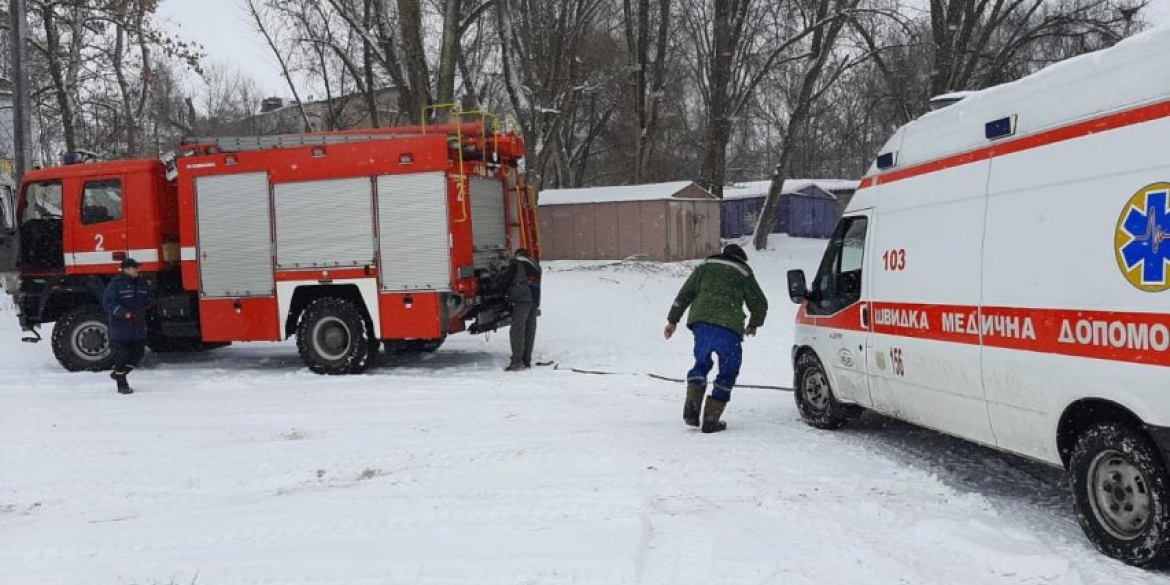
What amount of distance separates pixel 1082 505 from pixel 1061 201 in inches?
62.4

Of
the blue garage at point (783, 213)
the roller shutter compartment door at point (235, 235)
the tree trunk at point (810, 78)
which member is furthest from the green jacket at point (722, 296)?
the blue garage at point (783, 213)

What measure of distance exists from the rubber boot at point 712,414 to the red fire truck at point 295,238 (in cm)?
444

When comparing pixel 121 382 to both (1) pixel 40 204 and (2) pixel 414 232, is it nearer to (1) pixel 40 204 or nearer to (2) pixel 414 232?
(2) pixel 414 232

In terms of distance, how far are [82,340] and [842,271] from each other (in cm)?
1015

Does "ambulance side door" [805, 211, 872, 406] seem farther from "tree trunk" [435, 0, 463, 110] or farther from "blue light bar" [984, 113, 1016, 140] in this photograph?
"tree trunk" [435, 0, 463, 110]

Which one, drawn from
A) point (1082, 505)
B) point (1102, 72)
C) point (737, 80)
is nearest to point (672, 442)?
point (1082, 505)

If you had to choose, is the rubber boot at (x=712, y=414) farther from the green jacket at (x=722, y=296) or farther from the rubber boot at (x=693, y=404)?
the green jacket at (x=722, y=296)

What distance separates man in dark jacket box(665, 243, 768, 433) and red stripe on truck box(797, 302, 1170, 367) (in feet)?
3.91

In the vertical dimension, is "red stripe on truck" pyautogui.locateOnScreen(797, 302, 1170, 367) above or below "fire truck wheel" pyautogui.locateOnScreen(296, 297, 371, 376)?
above

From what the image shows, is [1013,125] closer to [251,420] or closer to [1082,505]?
[1082,505]

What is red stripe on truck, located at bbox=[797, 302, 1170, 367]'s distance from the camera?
399 centimetres

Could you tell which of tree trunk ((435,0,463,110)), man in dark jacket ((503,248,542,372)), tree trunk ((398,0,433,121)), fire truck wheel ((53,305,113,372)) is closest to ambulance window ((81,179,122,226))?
fire truck wheel ((53,305,113,372))

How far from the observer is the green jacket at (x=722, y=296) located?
722 cm

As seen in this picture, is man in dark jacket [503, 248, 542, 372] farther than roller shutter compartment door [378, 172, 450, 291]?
Yes
